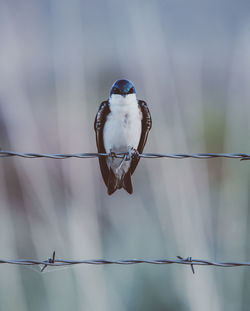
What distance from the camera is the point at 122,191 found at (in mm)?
5504

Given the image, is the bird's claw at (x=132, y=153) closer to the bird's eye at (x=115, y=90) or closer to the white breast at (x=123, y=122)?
the white breast at (x=123, y=122)

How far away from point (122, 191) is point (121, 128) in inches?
96.9

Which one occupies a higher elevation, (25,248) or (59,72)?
(59,72)

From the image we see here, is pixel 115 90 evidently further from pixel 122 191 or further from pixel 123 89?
pixel 122 191

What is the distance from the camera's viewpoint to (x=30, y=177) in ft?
17.1

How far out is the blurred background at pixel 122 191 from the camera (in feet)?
14.9

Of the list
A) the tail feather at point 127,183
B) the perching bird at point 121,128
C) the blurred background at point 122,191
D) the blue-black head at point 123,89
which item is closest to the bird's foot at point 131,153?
the perching bird at point 121,128

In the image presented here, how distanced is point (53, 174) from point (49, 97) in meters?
1.43

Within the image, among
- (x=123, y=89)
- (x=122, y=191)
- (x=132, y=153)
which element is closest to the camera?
(x=132, y=153)

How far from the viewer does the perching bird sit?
10.2ft

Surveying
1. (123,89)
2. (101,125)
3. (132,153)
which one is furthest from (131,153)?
(123,89)

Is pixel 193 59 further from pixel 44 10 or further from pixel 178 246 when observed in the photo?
pixel 178 246

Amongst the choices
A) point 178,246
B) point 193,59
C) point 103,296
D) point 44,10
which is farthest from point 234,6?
point 103,296

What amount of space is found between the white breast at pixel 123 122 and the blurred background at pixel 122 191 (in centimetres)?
159
